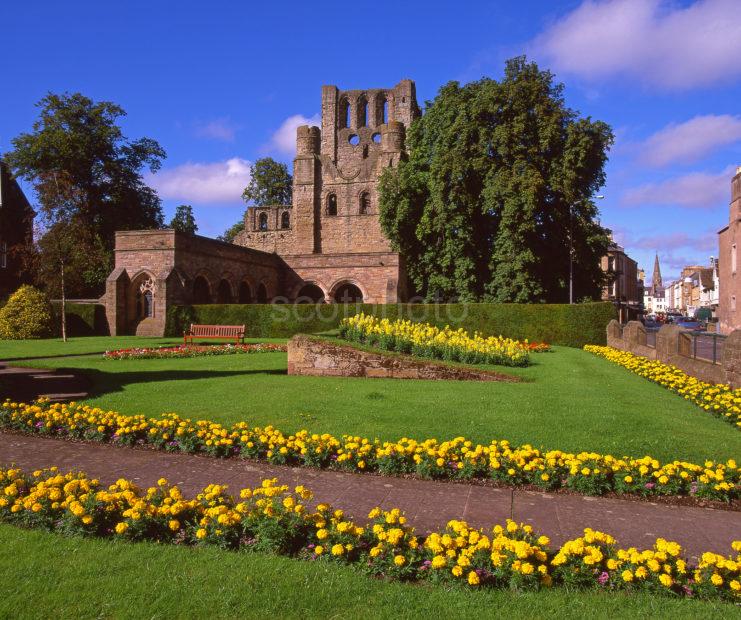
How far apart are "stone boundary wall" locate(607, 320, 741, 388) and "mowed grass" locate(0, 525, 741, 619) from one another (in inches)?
347

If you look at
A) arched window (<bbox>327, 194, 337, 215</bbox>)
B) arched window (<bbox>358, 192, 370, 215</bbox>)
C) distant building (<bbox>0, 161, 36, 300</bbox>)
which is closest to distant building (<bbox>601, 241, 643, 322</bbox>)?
arched window (<bbox>358, 192, 370, 215</bbox>)

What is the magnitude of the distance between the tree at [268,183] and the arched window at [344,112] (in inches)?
427

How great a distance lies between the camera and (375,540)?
150 inches

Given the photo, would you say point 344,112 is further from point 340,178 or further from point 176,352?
point 176,352

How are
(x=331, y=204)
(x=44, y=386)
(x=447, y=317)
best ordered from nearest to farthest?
1. (x=44, y=386)
2. (x=447, y=317)
3. (x=331, y=204)

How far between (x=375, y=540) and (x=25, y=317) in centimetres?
2832

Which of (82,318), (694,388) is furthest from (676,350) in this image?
(82,318)

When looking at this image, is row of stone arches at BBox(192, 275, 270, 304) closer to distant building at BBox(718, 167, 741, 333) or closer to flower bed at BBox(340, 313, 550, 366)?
flower bed at BBox(340, 313, 550, 366)

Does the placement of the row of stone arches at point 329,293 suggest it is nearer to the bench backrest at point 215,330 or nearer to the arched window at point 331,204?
the arched window at point 331,204

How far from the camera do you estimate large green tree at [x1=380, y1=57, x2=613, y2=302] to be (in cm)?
2734

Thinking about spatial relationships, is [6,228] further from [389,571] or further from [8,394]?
[389,571]

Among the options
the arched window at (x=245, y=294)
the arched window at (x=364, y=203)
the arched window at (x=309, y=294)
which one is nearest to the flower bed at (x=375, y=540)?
the arched window at (x=245, y=294)

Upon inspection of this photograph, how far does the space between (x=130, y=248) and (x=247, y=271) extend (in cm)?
721

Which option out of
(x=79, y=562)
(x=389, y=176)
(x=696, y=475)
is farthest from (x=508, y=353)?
(x=389, y=176)
